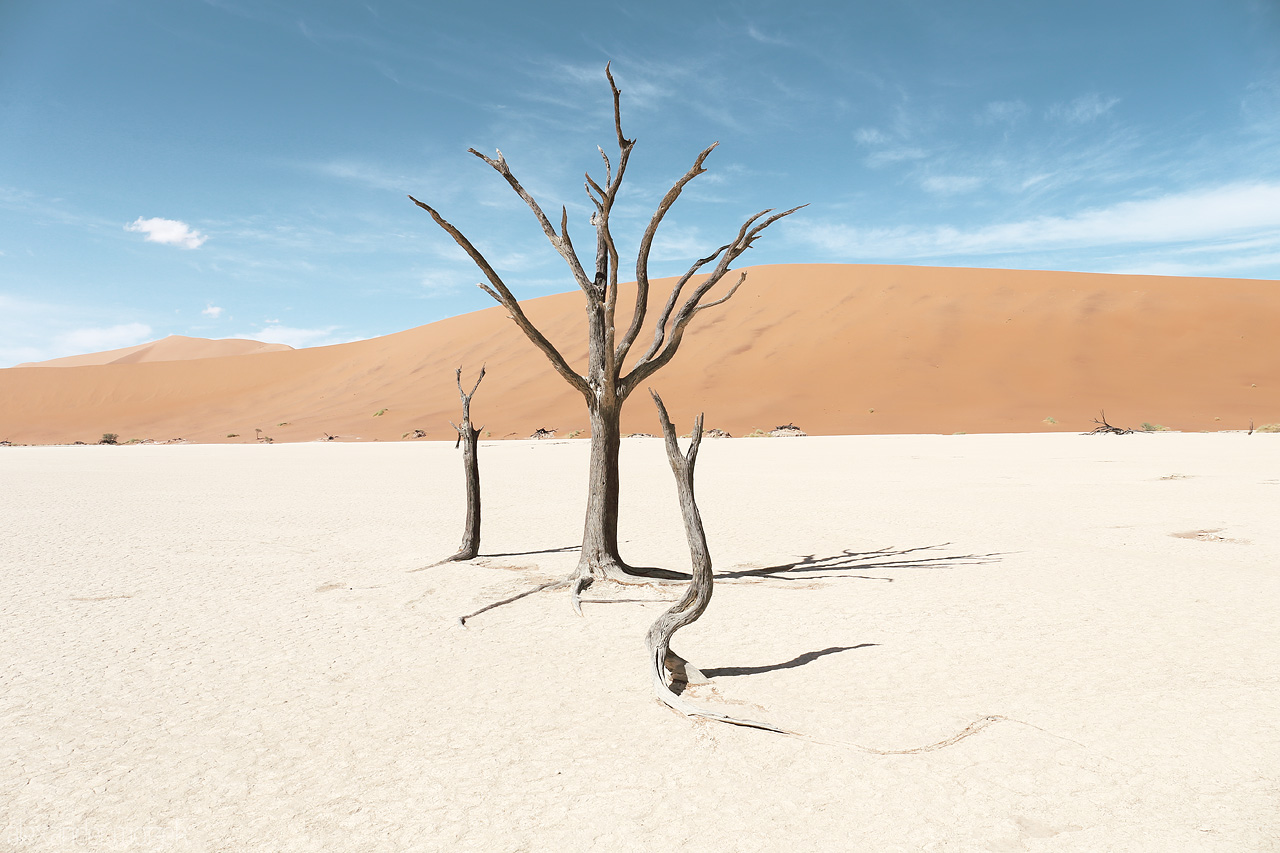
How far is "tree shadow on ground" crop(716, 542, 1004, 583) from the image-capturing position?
6.68 metres

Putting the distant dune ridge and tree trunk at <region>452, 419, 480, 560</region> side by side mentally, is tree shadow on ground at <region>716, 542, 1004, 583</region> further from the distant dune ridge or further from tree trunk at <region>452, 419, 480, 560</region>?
the distant dune ridge

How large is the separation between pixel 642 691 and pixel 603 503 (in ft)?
9.45

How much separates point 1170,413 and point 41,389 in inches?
3474

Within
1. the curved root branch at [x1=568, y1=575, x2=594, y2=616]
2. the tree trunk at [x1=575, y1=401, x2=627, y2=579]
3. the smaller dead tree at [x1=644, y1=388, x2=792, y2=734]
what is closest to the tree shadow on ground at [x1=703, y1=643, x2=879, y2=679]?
the smaller dead tree at [x1=644, y1=388, x2=792, y2=734]

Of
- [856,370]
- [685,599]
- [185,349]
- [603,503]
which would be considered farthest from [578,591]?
[185,349]

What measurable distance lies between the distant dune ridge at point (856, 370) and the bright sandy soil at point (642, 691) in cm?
2449

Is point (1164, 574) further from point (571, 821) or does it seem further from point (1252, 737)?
point (571, 821)

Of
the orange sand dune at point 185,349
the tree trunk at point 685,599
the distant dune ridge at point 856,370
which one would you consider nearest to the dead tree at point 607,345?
the tree trunk at point 685,599

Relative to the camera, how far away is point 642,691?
3895 mm

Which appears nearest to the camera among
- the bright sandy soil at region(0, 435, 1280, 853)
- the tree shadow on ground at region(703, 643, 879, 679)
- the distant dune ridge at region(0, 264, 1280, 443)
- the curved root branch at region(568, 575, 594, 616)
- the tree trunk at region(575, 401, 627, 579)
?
the bright sandy soil at region(0, 435, 1280, 853)

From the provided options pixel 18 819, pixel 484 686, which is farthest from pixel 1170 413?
pixel 18 819

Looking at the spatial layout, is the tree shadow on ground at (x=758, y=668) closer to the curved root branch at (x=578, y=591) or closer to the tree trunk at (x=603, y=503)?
the curved root branch at (x=578, y=591)

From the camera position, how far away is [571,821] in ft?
8.63

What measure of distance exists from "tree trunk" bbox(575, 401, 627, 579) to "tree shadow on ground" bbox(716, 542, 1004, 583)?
0.99m
